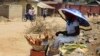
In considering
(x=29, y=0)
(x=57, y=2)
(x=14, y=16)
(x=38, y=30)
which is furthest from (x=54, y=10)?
(x=38, y=30)

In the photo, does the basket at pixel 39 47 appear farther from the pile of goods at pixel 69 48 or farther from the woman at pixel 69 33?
the pile of goods at pixel 69 48

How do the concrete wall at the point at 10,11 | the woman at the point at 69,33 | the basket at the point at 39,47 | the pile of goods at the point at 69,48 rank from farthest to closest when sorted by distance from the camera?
the concrete wall at the point at 10,11
the basket at the point at 39,47
the woman at the point at 69,33
the pile of goods at the point at 69,48

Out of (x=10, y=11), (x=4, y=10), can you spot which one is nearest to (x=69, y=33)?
(x=10, y=11)

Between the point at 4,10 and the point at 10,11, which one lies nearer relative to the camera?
the point at 10,11

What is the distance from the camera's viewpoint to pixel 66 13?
32.8 feet

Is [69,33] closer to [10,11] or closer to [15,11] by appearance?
[10,11]

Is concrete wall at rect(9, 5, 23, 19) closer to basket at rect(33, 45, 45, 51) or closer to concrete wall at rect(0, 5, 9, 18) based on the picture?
concrete wall at rect(0, 5, 9, 18)

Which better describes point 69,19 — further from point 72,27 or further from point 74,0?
point 74,0

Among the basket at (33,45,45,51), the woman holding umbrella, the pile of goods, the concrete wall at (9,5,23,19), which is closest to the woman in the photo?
the woman holding umbrella

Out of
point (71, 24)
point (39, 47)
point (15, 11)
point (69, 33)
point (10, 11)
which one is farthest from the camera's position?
point (15, 11)

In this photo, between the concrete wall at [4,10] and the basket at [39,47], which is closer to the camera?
the basket at [39,47]

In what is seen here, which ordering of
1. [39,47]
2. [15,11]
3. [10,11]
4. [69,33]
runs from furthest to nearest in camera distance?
[15,11] < [10,11] < [39,47] < [69,33]

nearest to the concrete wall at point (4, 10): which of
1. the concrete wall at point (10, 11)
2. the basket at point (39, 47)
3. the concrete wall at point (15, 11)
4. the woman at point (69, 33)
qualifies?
the concrete wall at point (10, 11)

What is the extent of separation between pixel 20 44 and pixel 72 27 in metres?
6.80
